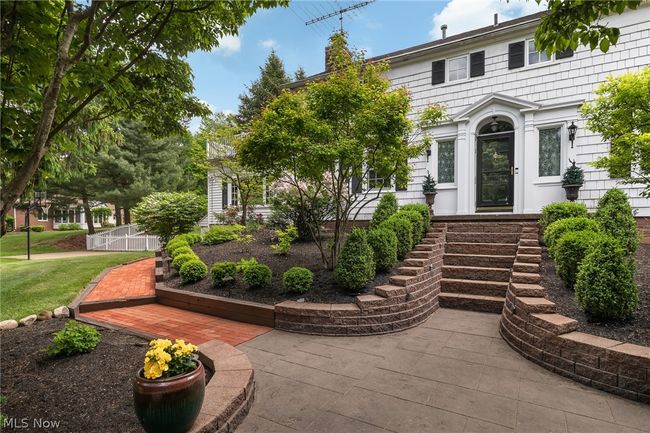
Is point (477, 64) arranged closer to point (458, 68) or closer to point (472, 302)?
point (458, 68)

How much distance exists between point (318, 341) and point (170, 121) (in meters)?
3.60

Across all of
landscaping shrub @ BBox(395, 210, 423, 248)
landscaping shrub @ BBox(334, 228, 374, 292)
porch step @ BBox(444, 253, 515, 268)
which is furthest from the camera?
landscaping shrub @ BBox(395, 210, 423, 248)

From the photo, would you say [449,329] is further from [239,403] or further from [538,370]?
[239,403]

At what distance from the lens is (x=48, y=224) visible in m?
34.1

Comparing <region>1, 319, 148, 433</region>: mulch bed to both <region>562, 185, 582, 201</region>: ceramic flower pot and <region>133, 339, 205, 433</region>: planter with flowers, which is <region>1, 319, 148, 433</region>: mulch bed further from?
<region>562, 185, 582, 201</region>: ceramic flower pot

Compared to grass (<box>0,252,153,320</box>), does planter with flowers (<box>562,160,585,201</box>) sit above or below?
above

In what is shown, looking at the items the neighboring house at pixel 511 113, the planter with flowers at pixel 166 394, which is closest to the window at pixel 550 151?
the neighboring house at pixel 511 113

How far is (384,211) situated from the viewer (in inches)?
334

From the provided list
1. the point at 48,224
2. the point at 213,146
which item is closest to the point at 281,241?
the point at 213,146

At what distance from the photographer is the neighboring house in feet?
26.8

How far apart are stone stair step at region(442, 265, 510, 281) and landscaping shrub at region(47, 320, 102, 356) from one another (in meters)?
5.85

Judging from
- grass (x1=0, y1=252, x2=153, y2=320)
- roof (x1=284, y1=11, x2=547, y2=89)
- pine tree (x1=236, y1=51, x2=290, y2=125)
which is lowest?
grass (x1=0, y1=252, x2=153, y2=320)

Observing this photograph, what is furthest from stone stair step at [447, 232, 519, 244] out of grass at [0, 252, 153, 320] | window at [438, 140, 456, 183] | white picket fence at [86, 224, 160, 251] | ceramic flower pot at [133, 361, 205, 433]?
white picket fence at [86, 224, 160, 251]

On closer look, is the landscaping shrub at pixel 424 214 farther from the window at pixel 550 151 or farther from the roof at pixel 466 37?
the roof at pixel 466 37
